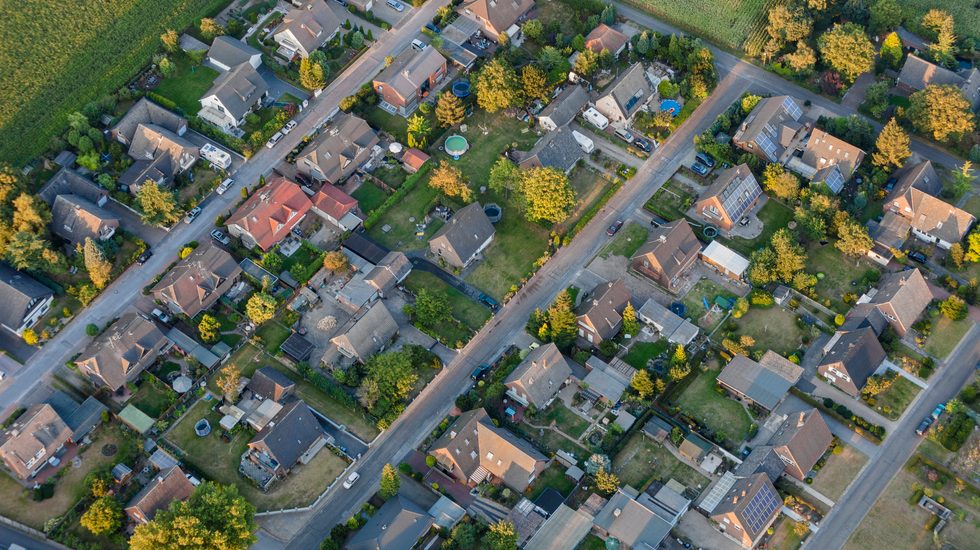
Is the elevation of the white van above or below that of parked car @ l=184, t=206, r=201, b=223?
above

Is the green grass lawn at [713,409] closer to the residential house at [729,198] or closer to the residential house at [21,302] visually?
the residential house at [729,198]

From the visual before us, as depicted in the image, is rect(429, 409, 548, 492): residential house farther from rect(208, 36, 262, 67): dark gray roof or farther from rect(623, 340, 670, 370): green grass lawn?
rect(208, 36, 262, 67): dark gray roof

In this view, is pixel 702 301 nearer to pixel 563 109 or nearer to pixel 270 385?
pixel 563 109

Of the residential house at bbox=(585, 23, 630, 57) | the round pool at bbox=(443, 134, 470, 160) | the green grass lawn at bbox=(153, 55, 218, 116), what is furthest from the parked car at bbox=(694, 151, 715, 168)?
the green grass lawn at bbox=(153, 55, 218, 116)

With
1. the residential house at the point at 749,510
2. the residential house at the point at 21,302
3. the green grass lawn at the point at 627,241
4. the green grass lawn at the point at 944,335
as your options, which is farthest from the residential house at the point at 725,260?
the residential house at the point at 21,302

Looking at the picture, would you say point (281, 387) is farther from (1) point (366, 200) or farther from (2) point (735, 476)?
(2) point (735, 476)

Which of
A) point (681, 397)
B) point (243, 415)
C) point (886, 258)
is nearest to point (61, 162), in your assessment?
point (243, 415)
